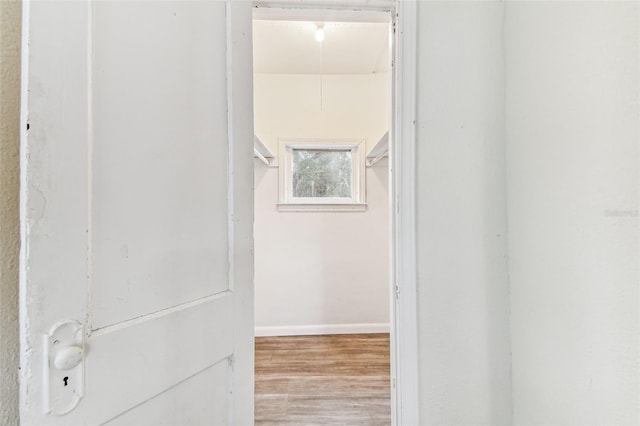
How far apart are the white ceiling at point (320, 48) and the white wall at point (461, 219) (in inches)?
42.8

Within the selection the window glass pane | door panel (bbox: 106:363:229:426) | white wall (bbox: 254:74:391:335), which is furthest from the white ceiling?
door panel (bbox: 106:363:229:426)

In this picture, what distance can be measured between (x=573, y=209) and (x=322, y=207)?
86.1 inches

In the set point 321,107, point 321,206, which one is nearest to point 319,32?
point 321,107

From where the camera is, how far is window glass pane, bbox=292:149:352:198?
2869 millimetres

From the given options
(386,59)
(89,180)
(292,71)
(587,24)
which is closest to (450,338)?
(587,24)

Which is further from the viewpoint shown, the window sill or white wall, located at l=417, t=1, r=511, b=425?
the window sill

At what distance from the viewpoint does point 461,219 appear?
0.96 metres

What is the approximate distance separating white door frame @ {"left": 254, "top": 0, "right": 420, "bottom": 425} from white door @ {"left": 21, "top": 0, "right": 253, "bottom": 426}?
48 centimetres

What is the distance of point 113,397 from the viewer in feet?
1.90

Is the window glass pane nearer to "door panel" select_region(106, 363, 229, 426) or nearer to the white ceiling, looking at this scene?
the white ceiling

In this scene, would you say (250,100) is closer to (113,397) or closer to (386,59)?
(113,397)

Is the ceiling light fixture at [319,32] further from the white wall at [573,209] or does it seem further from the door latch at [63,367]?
the door latch at [63,367]

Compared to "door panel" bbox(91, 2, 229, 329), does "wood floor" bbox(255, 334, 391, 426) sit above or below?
below

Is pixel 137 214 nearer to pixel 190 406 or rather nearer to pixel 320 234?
pixel 190 406
